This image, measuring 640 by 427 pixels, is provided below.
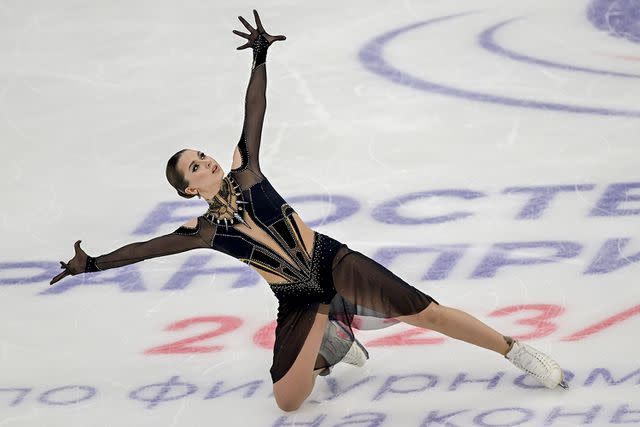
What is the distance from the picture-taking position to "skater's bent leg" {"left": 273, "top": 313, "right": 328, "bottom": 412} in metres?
4.80

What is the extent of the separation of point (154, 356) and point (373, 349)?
3.25ft

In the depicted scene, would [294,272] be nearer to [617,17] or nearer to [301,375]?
[301,375]

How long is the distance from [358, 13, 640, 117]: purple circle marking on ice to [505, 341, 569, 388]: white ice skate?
3.06m

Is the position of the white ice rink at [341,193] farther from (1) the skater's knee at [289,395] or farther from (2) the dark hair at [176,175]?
(2) the dark hair at [176,175]

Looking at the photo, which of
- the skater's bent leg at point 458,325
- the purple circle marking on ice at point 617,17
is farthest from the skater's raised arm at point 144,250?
the purple circle marking on ice at point 617,17

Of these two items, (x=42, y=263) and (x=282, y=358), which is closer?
(x=282, y=358)

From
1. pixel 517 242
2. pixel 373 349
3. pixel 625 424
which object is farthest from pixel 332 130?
pixel 625 424

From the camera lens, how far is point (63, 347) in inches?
219

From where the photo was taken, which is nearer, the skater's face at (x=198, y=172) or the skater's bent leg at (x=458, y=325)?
the skater's face at (x=198, y=172)

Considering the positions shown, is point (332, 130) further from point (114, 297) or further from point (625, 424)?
point (625, 424)

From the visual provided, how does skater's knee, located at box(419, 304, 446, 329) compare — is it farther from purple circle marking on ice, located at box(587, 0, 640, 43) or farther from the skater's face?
purple circle marking on ice, located at box(587, 0, 640, 43)

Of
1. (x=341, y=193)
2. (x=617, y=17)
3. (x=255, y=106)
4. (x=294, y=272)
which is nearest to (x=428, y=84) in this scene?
(x=341, y=193)

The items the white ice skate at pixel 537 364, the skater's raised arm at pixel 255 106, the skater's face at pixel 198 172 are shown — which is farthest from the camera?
the skater's raised arm at pixel 255 106

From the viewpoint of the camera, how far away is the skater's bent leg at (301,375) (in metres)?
4.80
